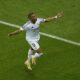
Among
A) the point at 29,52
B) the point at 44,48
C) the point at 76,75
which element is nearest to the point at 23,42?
the point at 44,48

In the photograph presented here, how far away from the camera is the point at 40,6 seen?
21.7 metres

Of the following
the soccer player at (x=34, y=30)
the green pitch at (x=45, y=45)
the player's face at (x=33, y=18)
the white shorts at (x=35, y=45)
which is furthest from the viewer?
the green pitch at (x=45, y=45)

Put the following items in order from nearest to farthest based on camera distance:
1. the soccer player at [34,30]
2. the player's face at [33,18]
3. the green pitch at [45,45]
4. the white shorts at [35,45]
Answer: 1. the player's face at [33,18]
2. the soccer player at [34,30]
3. the white shorts at [35,45]
4. the green pitch at [45,45]

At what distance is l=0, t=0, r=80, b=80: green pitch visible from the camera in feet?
52.8

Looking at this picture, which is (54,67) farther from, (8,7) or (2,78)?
(8,7)

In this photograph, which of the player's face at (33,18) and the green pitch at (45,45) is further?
the green pitch at (45,45)

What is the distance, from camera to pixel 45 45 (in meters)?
18.1

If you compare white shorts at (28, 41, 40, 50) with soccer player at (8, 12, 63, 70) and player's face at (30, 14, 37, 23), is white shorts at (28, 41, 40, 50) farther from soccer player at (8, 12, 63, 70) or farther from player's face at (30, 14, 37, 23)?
player's face at (30, 14, 37, 23)

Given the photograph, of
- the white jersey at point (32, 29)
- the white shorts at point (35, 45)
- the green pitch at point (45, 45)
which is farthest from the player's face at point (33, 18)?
the green pitch at point (45, 45)

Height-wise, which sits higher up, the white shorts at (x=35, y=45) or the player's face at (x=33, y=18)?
the player's face at (x=33, y=18)

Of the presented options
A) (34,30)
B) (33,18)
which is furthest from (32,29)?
(33,18)

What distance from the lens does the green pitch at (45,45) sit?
1609 centimetres

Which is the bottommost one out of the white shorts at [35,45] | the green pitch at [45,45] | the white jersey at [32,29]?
the green pitch at [45,45]

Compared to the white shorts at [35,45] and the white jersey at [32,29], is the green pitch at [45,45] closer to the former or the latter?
the white shorts at [35,45]
